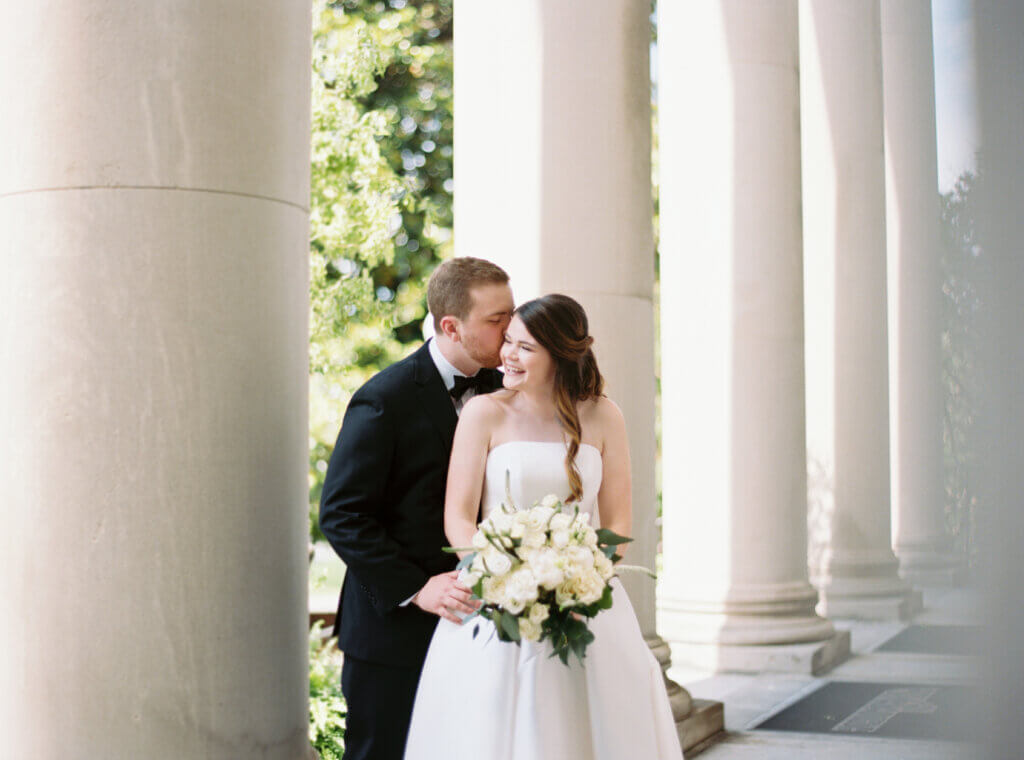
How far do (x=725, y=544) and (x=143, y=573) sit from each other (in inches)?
1219

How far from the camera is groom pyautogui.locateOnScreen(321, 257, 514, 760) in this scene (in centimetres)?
1683

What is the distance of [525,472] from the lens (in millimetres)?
17172

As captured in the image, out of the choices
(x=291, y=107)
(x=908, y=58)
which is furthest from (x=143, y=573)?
(x=908, y=58)

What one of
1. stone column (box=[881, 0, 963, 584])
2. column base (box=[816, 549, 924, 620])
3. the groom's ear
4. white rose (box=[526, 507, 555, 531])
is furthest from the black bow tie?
column base (box=[816, 549, 924, 620])

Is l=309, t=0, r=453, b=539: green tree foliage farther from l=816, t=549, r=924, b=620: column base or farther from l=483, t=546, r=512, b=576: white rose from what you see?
l=483, t=546, r=512, b=576: white rose

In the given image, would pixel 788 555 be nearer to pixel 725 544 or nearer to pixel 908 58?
pixel 725 544

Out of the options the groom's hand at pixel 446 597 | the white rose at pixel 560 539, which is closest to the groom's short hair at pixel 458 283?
the groom's hand at pixel 446 597

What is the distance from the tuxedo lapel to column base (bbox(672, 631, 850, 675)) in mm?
27635

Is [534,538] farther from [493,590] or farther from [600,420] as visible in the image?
[600,420]

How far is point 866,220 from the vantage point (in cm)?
5694

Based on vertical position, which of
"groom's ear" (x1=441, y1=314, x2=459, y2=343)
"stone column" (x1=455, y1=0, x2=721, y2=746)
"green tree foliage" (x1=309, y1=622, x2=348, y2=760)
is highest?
"stone column" (x1=455, y1=0, x2=721, y2=746)

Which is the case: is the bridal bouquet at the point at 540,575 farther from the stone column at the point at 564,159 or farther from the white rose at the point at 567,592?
the stone column at the point at 564,159

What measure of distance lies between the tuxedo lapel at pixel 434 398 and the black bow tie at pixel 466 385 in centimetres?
20

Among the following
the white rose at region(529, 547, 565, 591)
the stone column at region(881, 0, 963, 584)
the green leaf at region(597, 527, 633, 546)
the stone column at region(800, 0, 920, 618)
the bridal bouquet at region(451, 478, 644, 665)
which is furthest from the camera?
the stone column at region(800, 0, 920, 618)
